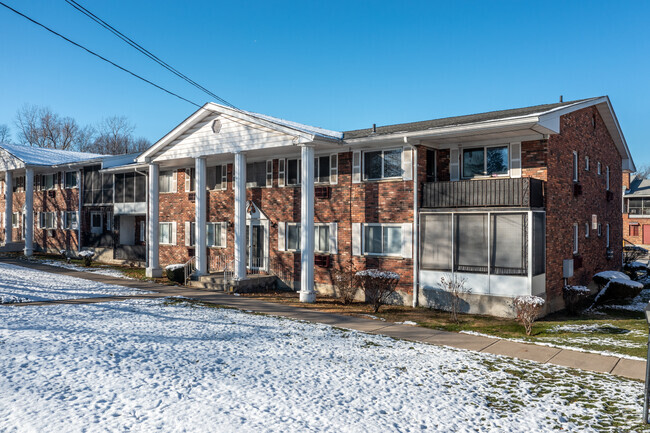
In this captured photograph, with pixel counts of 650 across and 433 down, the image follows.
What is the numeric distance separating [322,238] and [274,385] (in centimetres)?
1071

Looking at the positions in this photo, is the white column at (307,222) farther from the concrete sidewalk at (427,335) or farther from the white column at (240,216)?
the white column at (240,216)

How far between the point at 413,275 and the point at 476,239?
2419mm

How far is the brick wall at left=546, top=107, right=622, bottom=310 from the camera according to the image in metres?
14.8

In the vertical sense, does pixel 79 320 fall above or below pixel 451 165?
below

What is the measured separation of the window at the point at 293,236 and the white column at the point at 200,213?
12.3 ft

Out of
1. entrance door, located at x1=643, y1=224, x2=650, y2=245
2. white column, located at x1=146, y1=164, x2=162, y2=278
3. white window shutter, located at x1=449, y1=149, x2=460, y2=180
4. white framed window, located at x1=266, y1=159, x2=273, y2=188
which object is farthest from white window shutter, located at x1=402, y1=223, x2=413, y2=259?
entrance door, located at x1=643, y1=224, x2=650, y2=245

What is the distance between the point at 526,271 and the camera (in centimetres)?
1352

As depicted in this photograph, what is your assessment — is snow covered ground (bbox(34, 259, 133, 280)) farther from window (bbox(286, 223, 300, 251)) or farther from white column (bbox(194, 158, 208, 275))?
window (bbox(286, 223, 300, 251))

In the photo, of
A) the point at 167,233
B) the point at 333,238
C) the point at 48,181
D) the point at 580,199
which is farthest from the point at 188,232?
the point at 48,181

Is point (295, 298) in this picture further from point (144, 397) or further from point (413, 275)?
point (144, 397)

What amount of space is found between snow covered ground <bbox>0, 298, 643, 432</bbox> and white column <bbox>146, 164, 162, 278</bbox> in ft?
35.0

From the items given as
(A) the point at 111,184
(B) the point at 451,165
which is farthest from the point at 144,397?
(A) the point at 111,184

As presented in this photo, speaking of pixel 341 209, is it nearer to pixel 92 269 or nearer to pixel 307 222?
pixel 307 222

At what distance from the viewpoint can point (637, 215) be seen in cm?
4747
